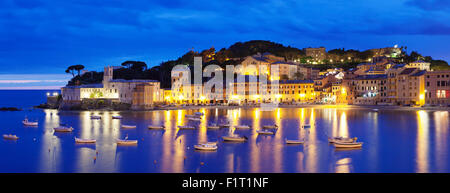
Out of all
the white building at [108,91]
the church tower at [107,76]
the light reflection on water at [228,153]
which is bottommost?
the light reflection on water at [228,153]

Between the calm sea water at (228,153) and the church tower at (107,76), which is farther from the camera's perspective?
the church tower at (107,76)

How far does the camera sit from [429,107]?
189 ft

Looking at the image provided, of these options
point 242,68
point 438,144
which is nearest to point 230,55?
point 242,68

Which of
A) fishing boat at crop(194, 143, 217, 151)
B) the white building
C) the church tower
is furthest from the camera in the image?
the church tower

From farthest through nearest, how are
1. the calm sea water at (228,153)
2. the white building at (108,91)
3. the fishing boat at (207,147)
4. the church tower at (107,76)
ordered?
the church tower at (107,76)
the white building at (108,91)
the fishing boat at (207,147)
the calm sea water at (228,153)

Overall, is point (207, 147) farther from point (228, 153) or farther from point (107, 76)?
point (107, 76)

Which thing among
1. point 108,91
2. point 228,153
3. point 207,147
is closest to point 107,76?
point 108,91

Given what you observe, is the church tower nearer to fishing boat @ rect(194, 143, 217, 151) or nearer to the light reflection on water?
the light reflection on water

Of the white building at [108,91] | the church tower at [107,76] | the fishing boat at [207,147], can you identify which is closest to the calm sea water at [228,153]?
the fishing boat at [207,147]

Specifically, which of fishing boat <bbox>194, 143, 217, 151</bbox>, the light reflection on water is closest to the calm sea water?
the light reflection on water

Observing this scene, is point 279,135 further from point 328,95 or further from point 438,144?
point 328,95

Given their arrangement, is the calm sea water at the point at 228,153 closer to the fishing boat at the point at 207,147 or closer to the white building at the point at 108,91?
the fishing boat at the point at 207,147
